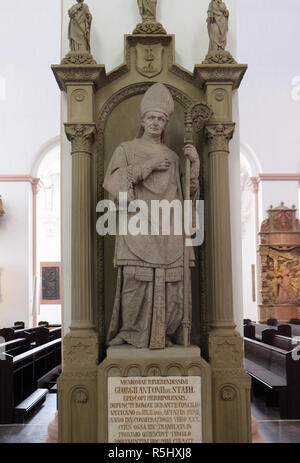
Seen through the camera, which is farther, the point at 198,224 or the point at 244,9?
the point at 244,9

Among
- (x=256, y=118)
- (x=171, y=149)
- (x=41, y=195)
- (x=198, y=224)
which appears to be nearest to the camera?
(x=198, y=224)

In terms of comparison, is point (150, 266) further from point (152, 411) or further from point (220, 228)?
point (152, 411)

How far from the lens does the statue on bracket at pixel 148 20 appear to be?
415 centimetres

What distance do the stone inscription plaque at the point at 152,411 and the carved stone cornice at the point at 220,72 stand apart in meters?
2.39

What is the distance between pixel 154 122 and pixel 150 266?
113 cm

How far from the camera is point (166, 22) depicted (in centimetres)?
433

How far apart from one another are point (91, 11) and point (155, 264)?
2.31 meters

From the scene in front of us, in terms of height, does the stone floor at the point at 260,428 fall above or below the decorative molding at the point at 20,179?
below

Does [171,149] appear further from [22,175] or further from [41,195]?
[41,195]

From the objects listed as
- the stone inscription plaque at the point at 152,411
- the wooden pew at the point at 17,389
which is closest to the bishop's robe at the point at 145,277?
the stone inscription plaque at the point at 152,411

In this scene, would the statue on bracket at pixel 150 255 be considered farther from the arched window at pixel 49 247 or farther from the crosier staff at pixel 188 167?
the arched window at pixel 49 247
